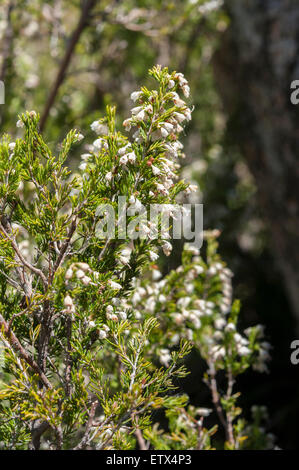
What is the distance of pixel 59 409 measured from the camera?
1.19m

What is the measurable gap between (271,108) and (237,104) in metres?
0.71

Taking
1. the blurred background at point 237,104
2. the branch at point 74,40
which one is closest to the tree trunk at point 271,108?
the blurred background at point 237,104

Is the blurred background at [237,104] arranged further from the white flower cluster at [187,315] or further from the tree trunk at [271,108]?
the white flower cluster at [187,315]

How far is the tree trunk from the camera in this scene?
340 centimetres

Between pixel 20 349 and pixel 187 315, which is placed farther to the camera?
pixel 187 315

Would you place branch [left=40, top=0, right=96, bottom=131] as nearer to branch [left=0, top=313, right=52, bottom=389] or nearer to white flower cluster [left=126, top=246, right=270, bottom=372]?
white flower cluster [left=126, top=246, right=270, bottom=372]

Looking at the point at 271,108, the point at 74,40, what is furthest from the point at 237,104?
the point at 74,40

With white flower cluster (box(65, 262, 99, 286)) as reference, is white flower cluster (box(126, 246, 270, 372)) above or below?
below

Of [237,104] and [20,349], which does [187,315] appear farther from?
[237,104]

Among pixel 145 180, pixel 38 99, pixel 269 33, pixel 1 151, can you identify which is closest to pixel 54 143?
pixel 1 151

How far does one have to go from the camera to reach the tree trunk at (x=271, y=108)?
340cm

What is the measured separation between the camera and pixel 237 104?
4.28 metres

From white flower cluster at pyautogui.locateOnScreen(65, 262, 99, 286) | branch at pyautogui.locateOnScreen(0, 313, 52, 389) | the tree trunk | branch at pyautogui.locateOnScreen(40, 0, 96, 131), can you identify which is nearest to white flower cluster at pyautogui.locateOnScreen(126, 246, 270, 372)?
branch at pyautogui.locateOnScreen(0, 313, 52, 389)

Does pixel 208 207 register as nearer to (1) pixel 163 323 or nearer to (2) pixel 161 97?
(1) pixel 163 323
